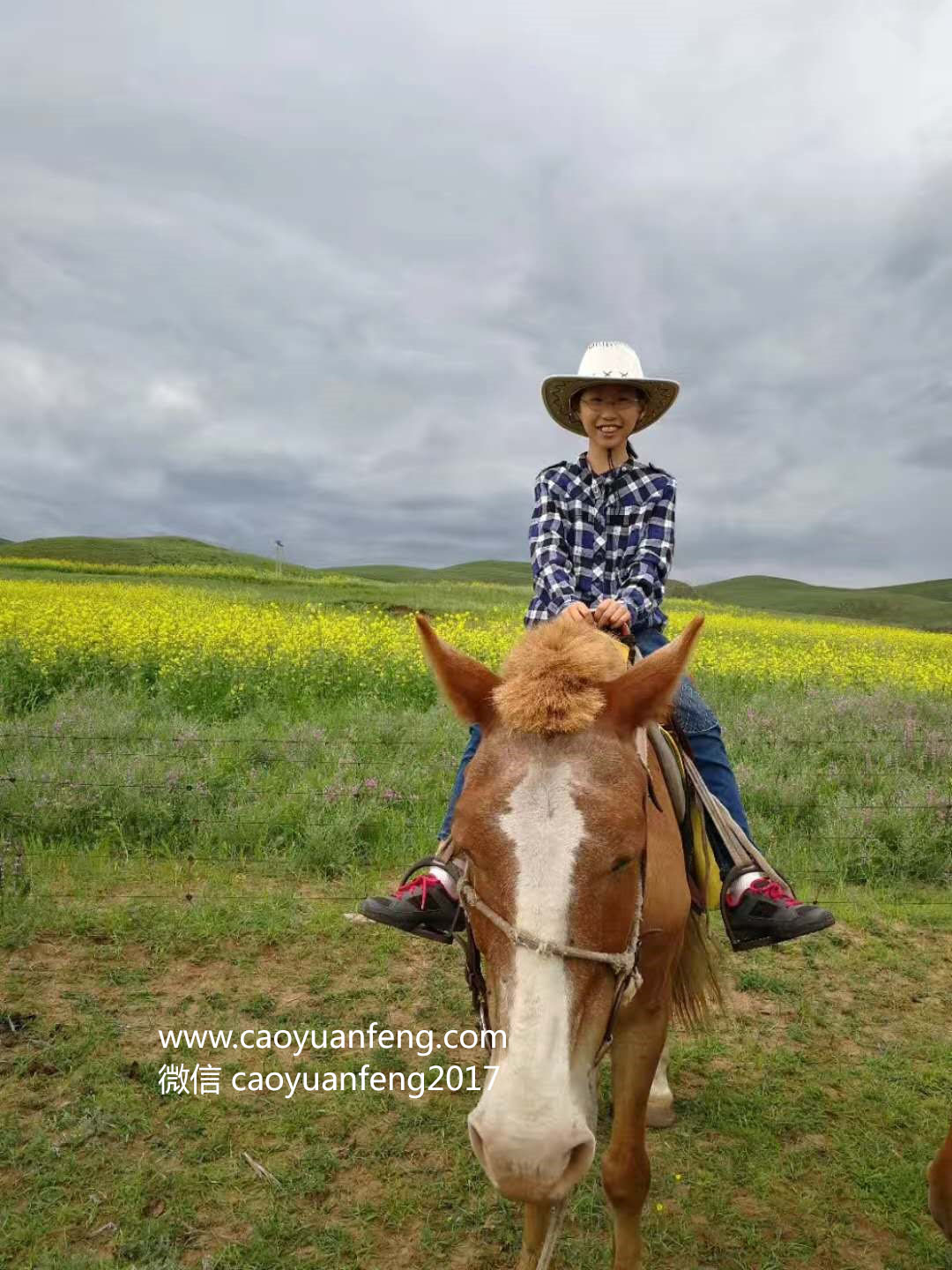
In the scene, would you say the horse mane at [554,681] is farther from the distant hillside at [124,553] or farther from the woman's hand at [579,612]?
the distant hillside at [124,553]

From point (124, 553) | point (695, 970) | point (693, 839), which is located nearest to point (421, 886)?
point (693, 839)

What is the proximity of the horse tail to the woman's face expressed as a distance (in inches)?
83.5

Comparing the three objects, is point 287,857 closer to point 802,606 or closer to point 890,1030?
point 890,1030

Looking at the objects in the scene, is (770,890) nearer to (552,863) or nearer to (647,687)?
(647,687)

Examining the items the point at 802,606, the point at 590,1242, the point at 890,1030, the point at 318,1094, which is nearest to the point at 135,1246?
the point at 318,1094

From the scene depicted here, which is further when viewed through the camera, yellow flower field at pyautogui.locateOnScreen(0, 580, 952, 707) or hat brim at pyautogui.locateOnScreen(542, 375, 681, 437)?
yellow flower field at pyautogui.locateOnScreen(0, 580, 952, 707)

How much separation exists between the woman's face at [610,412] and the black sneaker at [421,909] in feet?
6.95

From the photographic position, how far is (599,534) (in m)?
3.65

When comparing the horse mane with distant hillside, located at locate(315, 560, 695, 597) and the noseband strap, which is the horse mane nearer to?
the noseband strap

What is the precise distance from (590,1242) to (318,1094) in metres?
1.43

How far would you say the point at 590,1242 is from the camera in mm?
2906

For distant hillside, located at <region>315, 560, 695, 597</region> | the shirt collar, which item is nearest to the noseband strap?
the shirt collar

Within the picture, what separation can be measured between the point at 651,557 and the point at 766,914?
1541 mm

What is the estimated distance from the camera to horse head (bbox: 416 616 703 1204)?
164 centimetres
